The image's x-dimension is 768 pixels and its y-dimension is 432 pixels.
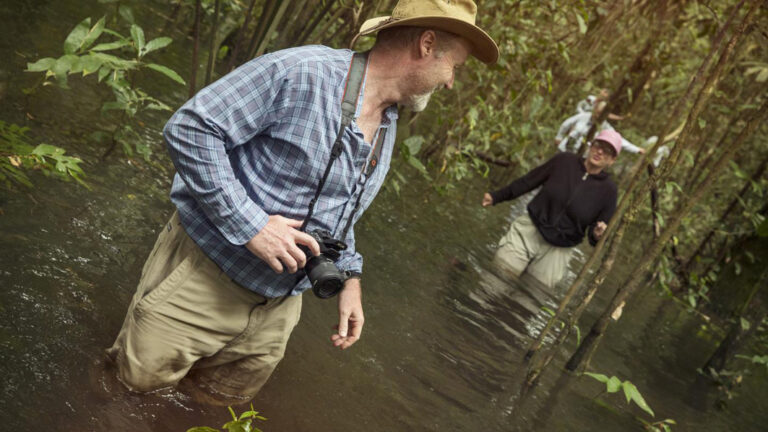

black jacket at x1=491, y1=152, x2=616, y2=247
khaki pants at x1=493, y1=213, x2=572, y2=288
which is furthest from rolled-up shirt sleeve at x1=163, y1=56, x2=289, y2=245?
khaki pants at x1=493, y1=213, x2=572, y2=288

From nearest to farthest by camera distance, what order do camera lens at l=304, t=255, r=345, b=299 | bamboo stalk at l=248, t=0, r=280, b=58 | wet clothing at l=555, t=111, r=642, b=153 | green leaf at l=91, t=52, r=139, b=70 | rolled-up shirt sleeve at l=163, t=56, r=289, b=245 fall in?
1. rolled-up shirt sleeve at l=163, t=56, r=289, b=245
2. camera lens at l=304, t=255, r=345, b=299
3. green leaf at l=91, t=52, r=139, b=70
4. bamboo stalk at l=248, t=0, r=280, b=58
5. wet clothing at l=555, t=111, r=642, b=153

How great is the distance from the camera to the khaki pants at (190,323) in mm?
2791

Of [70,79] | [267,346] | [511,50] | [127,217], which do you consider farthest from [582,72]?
[267,346]

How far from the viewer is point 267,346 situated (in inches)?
123

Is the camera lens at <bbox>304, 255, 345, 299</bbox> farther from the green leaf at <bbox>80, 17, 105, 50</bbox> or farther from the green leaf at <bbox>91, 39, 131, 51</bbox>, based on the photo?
the green leaf at <bbox>80, 17, 105, 50</bbox>

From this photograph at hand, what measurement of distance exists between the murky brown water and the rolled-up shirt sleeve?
1046 mm

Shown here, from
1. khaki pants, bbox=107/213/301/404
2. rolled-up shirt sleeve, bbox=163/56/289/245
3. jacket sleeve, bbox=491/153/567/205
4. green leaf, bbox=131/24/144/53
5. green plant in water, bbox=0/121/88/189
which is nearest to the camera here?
rolled-up shirt sleeve, bbox=163/56/289/245

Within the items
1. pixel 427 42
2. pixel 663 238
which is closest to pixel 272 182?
pixel 427 42

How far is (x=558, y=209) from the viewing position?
23.2ft

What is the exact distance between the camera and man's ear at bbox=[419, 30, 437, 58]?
105 inches

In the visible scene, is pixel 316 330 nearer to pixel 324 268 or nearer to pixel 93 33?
pixel 324 268

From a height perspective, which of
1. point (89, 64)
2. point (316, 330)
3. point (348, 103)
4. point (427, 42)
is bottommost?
point (316, 330)

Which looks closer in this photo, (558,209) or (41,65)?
(41,65)

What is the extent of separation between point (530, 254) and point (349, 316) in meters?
4.71
